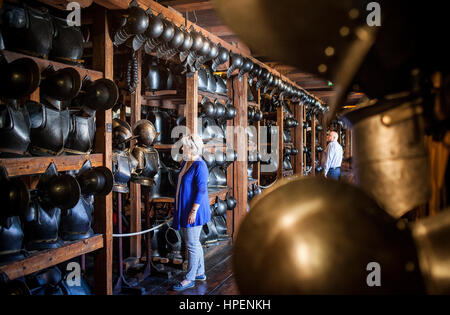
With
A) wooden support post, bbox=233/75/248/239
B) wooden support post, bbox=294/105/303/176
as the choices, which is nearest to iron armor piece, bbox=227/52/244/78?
wooden support post, bbox=233/75/248/239

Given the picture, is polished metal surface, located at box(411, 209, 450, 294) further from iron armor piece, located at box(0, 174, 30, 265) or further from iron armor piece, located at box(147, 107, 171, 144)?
iron armor piece, located at box(147, 107, 171, 144)

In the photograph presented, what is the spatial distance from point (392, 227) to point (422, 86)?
0.31 metres

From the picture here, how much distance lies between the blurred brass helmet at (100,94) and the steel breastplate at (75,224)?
78 centimetres

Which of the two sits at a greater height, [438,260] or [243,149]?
[243,149]

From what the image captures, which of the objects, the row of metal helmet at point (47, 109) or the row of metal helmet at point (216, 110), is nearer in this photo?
the row of metal helmet at point (47, 109)

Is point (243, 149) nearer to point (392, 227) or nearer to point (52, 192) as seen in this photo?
point (52, 192)

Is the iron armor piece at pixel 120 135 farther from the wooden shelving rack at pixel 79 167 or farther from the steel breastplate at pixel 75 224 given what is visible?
the steel breastplate at pixel 75 224

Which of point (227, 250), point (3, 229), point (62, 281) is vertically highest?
point (3, 229)

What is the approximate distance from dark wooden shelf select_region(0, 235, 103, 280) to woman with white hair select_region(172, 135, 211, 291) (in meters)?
1.06

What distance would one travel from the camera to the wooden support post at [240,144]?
581 centimetres

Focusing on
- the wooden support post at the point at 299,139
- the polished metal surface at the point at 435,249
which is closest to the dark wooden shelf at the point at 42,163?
the polished metal surface at the point at 435,249

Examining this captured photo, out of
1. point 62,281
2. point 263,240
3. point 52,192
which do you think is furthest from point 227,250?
point 263,240

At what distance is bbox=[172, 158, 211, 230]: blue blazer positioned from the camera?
3.77 m

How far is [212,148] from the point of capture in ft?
17.3
